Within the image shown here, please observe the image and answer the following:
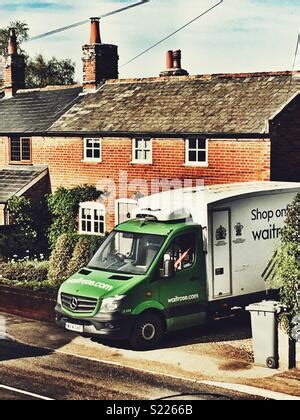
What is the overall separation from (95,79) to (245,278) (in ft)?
55.6

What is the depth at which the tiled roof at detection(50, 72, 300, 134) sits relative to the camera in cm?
2528

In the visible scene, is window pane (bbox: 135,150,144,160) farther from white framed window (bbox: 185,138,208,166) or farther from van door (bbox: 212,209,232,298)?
van door (bbox: 212,209,232,298)

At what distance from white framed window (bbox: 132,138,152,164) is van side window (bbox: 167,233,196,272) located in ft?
35.7

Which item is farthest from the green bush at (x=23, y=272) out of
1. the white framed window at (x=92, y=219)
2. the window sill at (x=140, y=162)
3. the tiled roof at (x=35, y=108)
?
the tiled roof at (x=35, y=108)

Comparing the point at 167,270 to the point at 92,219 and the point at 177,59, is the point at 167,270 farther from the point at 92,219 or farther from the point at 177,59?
the point at 177,59

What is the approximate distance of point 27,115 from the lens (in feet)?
111

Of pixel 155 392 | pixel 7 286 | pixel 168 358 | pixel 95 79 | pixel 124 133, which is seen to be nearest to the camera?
pixel 155 392

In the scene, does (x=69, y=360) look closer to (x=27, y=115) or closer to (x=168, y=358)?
(x=168, y=358)

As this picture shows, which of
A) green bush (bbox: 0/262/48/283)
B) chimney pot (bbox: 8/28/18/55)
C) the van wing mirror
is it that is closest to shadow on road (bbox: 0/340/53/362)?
the van wing mirror

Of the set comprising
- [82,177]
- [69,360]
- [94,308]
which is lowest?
[69,360]

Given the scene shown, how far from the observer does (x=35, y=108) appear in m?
34.0

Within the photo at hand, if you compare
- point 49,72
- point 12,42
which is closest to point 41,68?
point 49,72

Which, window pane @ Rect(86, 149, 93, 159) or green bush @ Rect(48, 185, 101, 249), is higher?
window pane @ Rect(86, 149, 93, 159)
